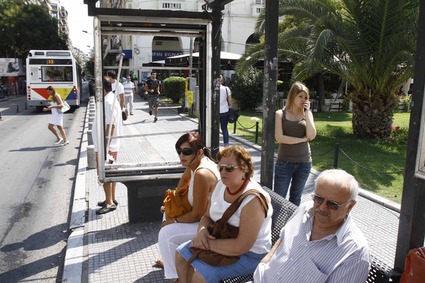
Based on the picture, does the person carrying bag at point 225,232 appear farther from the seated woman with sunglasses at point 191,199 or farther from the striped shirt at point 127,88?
the striped shirt at point 127,88

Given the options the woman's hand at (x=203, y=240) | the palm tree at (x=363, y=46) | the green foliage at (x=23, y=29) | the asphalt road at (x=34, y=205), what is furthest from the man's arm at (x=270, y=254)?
the green foliage at (x=23, y=29)

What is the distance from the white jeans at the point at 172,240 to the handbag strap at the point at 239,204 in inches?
27.3

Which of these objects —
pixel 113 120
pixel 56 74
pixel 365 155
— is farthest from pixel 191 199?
pixel 56 74

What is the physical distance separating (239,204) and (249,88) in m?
16.5

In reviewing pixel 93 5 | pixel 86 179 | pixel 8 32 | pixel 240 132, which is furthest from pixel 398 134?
pixel 8 32

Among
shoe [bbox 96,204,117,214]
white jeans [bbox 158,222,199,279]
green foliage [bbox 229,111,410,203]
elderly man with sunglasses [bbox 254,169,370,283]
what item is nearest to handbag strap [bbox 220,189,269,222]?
elderly man with sunglasses [bbox 254,169,370,283]

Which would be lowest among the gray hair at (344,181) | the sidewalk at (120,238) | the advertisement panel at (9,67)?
the sidewalk at (120,238)

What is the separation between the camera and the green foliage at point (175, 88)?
2252 centimetres

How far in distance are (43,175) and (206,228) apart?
660cm

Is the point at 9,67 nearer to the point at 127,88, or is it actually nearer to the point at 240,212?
the point at 127,88

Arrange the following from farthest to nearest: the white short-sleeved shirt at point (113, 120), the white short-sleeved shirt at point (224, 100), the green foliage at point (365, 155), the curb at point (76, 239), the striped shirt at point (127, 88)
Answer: the striped shirt at point (127, 88) < the white short-sleeved shirt at point (224, 100) < the green foliage at point (365, 155) < the white short-sleeved shirt at point (113, 120) < the curb at point (76, 239)

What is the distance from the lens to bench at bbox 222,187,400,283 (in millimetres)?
2278

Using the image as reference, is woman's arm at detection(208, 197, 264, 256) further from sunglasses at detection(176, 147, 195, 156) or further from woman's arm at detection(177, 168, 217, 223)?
sunglasses at detection(176, 147, 195, 156)

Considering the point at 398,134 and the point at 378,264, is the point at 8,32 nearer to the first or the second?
the point at 398,134
